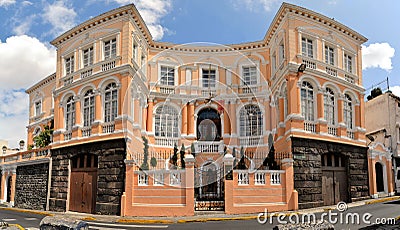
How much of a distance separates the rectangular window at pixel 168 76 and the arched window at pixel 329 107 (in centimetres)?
878

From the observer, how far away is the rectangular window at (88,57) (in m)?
19.6

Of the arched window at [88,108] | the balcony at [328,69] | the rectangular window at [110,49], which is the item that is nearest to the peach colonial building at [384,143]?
the balcony at [328,69]

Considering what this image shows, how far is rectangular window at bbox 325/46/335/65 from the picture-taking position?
1970 cm

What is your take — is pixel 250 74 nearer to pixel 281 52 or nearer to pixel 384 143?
pixel 281 52

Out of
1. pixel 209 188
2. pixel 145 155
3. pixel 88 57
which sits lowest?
pixel 209 188

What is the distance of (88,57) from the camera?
19.8 metres

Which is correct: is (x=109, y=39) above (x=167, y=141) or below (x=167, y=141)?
above

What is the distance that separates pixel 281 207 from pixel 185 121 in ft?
21.5

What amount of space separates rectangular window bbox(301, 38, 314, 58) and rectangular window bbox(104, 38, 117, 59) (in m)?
10.5

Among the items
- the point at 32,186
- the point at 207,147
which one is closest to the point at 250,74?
the point at 207,147

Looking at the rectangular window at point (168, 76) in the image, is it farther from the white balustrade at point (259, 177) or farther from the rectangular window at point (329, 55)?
the rectangular window at point (329, 55)

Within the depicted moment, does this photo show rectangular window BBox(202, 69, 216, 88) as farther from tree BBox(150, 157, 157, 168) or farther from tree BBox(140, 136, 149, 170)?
tree BBox(150, 157, 157, 168)

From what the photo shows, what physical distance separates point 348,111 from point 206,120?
856 centimetres

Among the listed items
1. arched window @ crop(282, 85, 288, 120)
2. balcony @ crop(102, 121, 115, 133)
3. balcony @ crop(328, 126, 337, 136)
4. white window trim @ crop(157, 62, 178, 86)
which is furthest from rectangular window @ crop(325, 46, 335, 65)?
balcony @ crop(102, 121, 115, 133)
